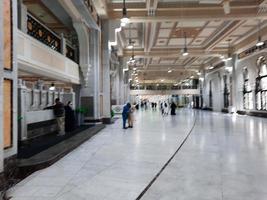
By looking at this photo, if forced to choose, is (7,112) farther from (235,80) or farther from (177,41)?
(235,80)

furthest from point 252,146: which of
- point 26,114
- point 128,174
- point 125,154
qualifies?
point 26,114

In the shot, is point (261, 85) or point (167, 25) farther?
point (261, 85)

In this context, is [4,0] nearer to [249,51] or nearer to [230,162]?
[230,162]

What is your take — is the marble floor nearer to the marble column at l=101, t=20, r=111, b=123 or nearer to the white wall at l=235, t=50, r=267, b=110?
the marble column at l=101, t=20, r=111, b=123

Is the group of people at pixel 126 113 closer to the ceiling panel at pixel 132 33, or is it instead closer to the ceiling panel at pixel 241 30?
the ceiling panel at pixel 132 33

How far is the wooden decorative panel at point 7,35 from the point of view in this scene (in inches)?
195

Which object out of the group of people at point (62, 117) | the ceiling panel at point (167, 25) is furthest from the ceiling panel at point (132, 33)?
the group of people at point (62, 117)

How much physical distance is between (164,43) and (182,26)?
5153 millimetres

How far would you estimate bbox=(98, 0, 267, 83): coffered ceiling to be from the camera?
565 inches

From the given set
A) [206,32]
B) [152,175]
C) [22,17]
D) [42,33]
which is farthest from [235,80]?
[152,175]

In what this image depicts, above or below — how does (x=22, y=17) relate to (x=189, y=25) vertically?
below

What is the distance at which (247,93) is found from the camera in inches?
923

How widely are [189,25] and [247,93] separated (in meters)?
8.78

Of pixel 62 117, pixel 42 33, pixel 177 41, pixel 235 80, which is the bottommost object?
pixel 62 117
